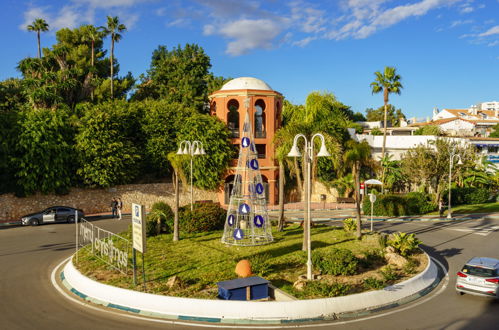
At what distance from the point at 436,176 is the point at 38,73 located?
4442 centimetres

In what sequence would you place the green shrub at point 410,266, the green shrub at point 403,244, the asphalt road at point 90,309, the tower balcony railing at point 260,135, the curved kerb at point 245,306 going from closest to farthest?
the asphalt road at point 90,309 < the curved kerb at point 245,306 < the green shrub at point 410,266 < the green shrub at point 403,244 < the tower balcony railing at point 260,135

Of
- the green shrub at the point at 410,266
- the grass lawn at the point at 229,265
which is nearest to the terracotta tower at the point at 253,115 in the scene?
the grass lawn at the point at 229,265

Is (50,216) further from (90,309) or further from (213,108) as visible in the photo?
(90,309)

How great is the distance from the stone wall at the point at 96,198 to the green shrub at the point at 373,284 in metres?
28.3

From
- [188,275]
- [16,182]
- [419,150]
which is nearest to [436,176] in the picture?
[419,150]

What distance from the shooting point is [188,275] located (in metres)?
16.8

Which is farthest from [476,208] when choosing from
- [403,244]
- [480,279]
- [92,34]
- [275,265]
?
[92,34]

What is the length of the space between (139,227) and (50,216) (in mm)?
20839

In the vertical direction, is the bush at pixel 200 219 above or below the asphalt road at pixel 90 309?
above

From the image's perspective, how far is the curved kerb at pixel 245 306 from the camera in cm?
1304

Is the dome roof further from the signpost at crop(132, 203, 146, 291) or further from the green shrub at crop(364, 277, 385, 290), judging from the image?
the green shrub at crop(364, 277, 385, 290)

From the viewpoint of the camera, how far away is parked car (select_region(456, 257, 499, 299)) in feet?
48.2

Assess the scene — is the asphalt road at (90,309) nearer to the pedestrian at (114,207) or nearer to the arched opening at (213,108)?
the pedestrian at (114,207)

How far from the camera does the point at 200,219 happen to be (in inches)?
1031
